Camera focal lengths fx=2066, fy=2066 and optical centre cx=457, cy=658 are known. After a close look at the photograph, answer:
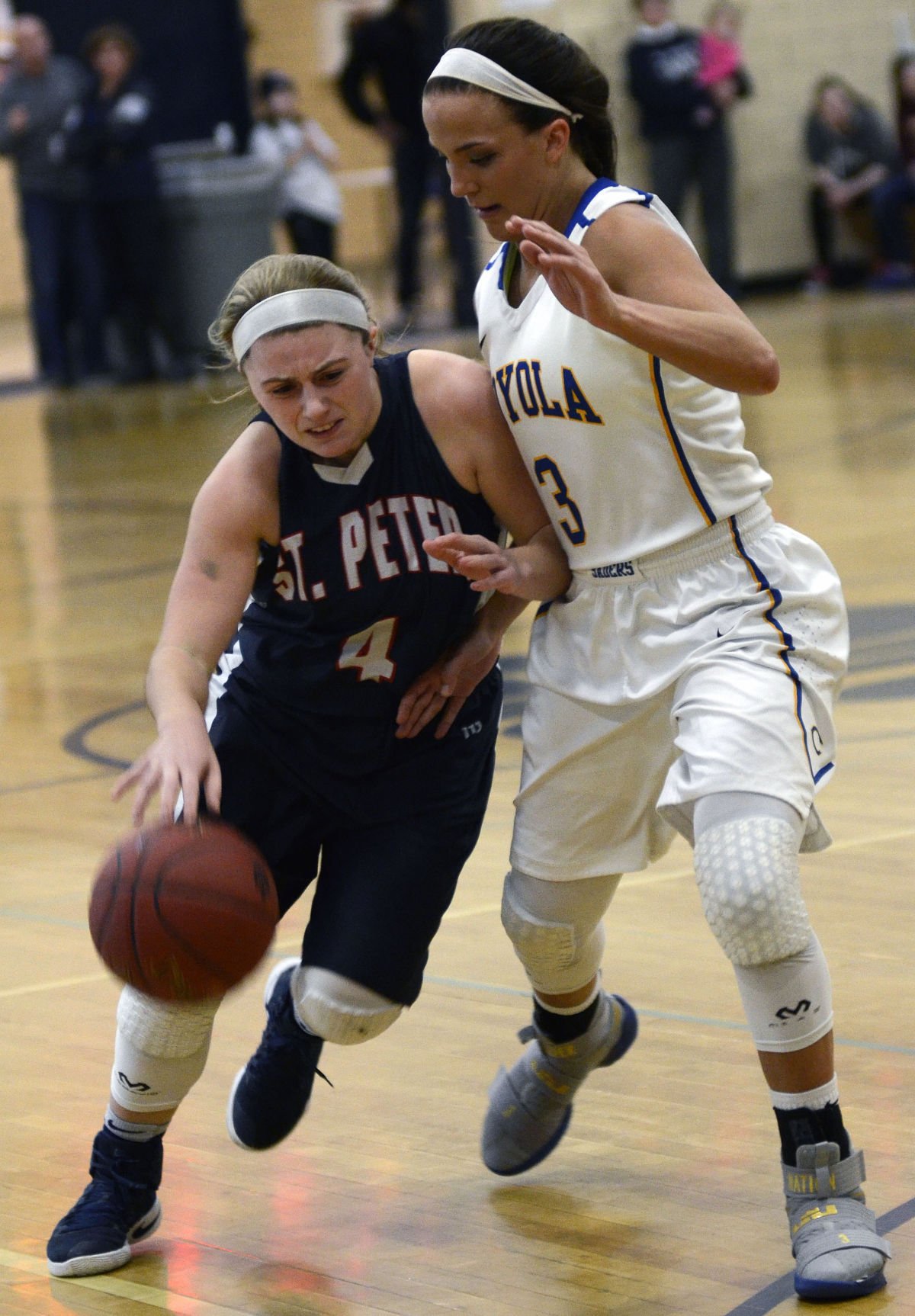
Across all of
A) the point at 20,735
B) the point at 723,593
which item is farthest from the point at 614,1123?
the point at 20,735

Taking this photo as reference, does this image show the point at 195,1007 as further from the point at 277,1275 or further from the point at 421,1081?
the point at 421,1081

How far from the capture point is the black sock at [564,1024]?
2988 millimetres

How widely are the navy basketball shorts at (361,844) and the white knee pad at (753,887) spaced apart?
1.60 ft

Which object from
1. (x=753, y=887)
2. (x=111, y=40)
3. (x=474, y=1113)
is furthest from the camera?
(x=111, y=40)

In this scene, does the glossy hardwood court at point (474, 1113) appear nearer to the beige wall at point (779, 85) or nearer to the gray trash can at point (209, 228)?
A: the gray trash can at point (209, 228)

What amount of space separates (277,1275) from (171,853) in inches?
22.3

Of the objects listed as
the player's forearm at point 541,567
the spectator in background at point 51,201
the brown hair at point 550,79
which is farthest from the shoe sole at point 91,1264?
the spectator in background at point 51,201

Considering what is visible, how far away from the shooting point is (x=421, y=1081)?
323 cm

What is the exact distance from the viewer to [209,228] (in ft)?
48.4

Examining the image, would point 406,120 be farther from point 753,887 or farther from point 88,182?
point 753,887

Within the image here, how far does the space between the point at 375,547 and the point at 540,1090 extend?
815 millimetres

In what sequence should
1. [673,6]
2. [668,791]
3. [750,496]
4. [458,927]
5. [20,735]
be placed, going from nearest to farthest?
[668,791]
[750,496]
[458,927]
[20,735]
[673,6]

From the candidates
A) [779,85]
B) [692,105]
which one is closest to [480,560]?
[692,105]

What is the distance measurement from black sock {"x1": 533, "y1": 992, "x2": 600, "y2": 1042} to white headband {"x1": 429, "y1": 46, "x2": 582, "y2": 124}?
1.27 metres
